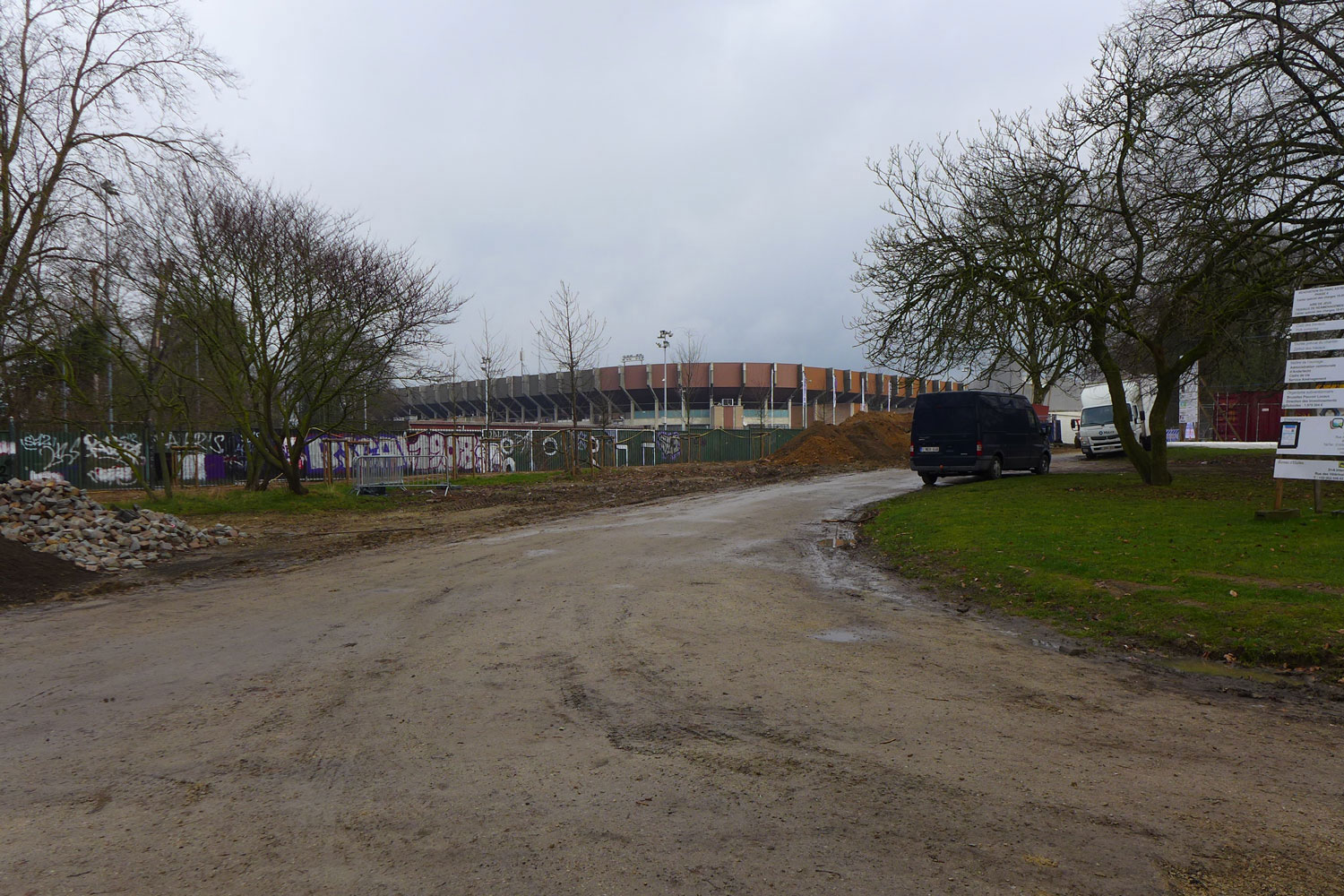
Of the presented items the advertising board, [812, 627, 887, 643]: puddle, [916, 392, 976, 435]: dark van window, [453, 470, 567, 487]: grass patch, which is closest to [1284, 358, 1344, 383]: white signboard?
the advertising board

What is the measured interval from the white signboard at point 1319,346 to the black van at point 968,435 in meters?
9.38

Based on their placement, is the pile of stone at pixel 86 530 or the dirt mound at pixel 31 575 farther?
the pile of stone at pixel 86 530

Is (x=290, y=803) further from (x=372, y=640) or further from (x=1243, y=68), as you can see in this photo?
(x=1243, y=68)

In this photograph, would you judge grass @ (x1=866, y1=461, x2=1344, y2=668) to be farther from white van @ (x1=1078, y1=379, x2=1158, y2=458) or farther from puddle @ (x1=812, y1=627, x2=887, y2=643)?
white van @ (x1=1078, y1=379, x2=1158, y2=458)

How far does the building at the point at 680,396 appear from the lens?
73.9 m

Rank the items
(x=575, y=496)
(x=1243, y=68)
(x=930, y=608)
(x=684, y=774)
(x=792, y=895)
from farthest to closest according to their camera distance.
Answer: (x=575, y=496)
(x=1243, y=68)
(x=930, y=608)
(x=684, y=774)
(x=792, y=895)

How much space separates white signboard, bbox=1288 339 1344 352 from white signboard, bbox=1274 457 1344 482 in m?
1.50

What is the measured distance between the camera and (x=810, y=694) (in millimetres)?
5133

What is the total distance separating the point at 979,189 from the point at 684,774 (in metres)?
16.9

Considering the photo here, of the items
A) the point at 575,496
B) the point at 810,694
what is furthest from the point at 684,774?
the point at 575,496

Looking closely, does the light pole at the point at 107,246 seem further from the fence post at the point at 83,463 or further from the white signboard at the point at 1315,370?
the white signboard at the point at 1315,370

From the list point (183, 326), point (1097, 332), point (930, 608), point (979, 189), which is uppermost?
point (979, 189)

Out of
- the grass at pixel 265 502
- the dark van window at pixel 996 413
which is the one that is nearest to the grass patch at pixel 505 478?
the grass at pixel 265 502

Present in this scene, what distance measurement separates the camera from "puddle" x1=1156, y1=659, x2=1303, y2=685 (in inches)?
221
